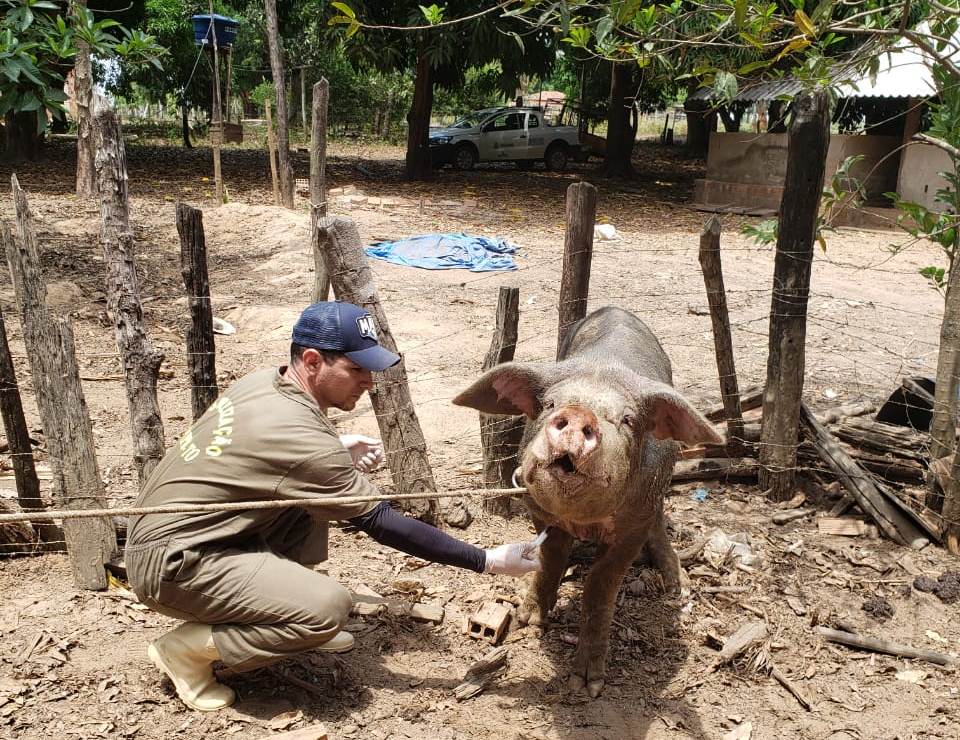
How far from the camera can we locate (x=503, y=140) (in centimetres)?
2384

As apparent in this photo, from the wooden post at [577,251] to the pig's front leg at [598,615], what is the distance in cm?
167

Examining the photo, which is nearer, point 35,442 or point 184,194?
point 35,442

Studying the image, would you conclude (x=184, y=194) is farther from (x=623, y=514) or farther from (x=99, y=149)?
(x=623, y=514)

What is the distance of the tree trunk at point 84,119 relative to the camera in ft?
44.1

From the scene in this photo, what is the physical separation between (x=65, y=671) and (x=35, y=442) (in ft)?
8.80

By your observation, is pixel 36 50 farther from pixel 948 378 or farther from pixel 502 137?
pixel 502 137

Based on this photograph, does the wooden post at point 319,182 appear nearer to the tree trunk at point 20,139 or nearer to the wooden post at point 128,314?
the wooden post at point 128,314

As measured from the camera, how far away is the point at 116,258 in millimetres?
4410

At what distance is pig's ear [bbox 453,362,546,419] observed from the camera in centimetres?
367

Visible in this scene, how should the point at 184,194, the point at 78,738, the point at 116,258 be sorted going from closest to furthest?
the point at 78,738
the point at 116,258
the point at 184,194

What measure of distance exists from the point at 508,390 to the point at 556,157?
21.8 metres

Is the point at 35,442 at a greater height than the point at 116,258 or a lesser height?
lesser

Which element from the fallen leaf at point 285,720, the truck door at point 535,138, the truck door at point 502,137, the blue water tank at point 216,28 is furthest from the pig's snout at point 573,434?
the truck door at point 535,138

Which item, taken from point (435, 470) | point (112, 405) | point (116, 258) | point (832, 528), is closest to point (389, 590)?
point (435, 470)
